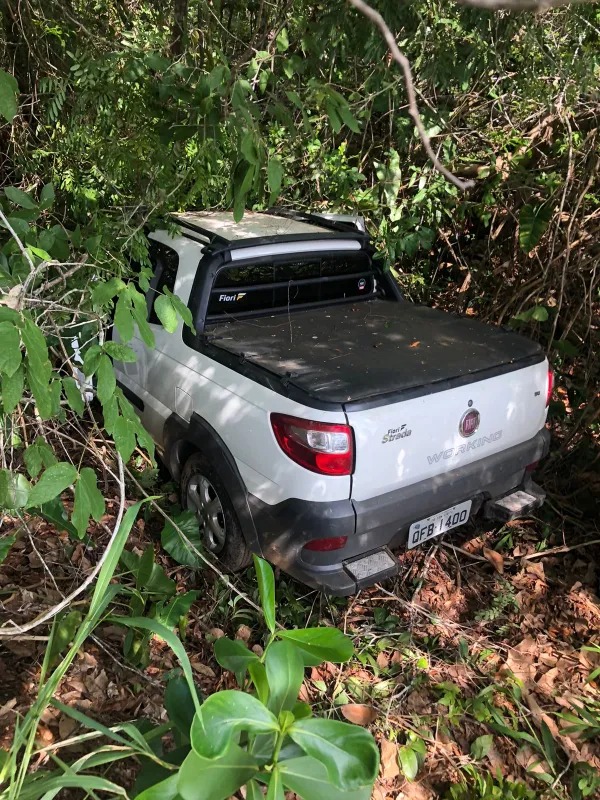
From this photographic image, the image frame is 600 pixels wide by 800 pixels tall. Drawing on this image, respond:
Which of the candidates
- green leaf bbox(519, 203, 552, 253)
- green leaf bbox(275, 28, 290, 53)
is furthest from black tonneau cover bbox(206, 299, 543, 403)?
green leaf bbox(275, 28, 290, 53)

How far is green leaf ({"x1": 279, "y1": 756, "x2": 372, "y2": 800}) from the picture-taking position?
3.85 feet

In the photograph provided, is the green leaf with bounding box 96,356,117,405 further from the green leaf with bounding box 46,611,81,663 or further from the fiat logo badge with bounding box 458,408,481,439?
the fiat logo badge with bounding box 458,408,481,439

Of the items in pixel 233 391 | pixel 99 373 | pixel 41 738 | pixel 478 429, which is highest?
pixel 99 373

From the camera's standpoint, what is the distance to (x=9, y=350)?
4.69 feet

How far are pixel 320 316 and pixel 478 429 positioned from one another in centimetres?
124

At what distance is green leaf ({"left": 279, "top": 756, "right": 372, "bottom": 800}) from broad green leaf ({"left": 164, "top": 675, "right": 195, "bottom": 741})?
37cm

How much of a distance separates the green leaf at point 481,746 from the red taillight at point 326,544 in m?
0.94

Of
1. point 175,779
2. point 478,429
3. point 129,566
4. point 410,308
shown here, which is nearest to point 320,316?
point 410,308

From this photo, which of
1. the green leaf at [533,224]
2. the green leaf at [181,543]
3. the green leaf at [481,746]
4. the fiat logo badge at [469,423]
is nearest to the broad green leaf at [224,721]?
the green leaf at [481,746]

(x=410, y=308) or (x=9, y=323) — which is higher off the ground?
(x=9, y=323)

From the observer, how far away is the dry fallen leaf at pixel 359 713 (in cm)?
253

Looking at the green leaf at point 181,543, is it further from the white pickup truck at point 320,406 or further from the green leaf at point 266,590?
the green leaf at point 266,590

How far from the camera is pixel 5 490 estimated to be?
1896 millimetres

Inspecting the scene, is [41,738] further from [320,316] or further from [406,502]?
[320,316]
